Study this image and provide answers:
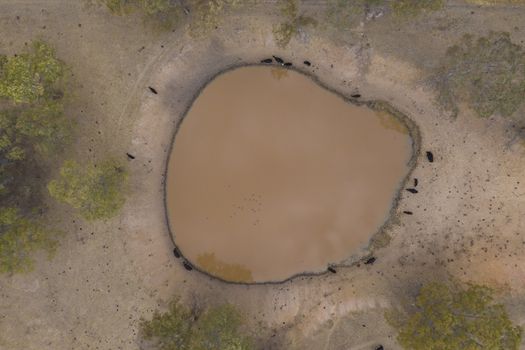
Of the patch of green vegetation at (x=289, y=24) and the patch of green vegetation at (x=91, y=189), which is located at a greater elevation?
the patch of green vegetation at (x=289, y=24)

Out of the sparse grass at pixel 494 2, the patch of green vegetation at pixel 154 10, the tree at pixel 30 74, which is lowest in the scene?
the tree at pixel 30 74

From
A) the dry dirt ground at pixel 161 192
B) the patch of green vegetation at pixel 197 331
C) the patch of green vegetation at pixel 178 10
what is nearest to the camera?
the patch of green vegetation at pixel 197 331

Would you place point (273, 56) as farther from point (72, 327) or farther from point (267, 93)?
point (72, 327)

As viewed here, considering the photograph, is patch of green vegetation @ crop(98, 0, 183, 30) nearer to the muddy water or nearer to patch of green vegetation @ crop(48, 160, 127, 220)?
the muddy water

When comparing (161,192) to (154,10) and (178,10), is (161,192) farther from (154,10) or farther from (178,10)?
(178,10)

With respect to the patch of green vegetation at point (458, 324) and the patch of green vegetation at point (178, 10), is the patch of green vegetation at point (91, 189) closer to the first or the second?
the patch of green vegetation at point (178, 10)

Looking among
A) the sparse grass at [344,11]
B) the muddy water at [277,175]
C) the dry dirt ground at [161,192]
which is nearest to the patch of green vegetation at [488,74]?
the dry dirt ground at [161,192]

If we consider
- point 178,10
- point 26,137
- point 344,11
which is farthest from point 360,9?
point 26,137
